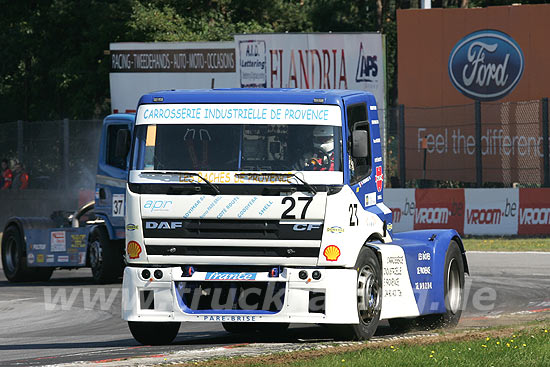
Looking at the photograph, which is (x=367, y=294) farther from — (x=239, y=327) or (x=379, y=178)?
(x=239, y=327)

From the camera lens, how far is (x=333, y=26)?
2157 inches

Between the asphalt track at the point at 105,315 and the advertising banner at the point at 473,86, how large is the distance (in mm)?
5435

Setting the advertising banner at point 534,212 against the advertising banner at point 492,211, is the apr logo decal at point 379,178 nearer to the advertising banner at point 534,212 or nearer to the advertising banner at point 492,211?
the advertising banner at point 534,212

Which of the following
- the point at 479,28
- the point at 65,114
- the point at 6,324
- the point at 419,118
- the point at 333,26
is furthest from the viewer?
the point at 333,26

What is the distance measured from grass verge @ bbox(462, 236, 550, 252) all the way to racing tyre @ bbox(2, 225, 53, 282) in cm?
898

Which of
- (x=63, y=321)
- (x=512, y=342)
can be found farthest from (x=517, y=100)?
(x=512, y=342)

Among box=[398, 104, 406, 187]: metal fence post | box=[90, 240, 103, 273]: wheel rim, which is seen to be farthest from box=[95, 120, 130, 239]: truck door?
box=[398, 104, 406, 187]: metal fence post

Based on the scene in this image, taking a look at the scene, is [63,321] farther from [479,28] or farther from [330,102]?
[479,28]

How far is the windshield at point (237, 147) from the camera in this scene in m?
11.5

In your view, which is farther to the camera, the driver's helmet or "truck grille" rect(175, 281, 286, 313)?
the driver's helmet

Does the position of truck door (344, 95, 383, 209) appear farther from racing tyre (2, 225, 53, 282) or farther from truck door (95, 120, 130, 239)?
racing tyre (2, 225, 53, 282)

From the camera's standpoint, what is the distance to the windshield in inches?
452

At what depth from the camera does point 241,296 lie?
11422 millimetres

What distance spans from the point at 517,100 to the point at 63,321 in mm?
18123
